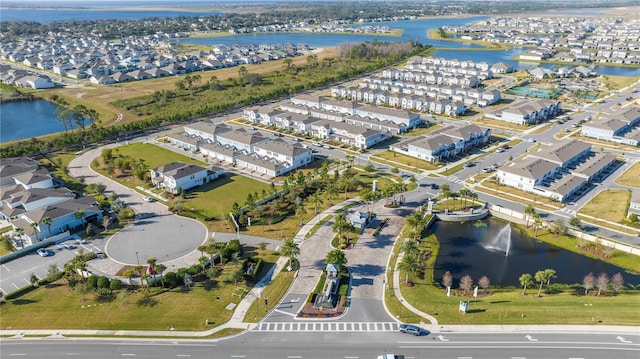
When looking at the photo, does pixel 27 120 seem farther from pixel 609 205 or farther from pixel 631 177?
pixel 631 177

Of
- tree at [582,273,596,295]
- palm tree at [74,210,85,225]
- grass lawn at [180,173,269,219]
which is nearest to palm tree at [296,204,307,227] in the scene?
grass lawn at [180,173,269,219]

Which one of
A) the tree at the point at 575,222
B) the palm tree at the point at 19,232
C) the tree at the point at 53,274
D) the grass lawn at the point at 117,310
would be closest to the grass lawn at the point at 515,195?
the tree at the point at 575,222

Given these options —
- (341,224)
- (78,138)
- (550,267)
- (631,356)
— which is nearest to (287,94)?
(78,138)

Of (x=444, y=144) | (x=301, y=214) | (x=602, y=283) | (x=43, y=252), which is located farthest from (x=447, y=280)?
(x=43, y=252)

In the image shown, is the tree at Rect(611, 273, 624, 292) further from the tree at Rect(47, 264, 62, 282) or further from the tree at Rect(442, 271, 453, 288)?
the tree at Rect(47, 264, 62, 282)

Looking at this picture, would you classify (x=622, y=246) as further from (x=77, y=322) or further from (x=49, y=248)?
(x=49, y=248)

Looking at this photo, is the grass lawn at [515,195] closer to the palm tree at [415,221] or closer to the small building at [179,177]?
the palm tree at [415,221]
